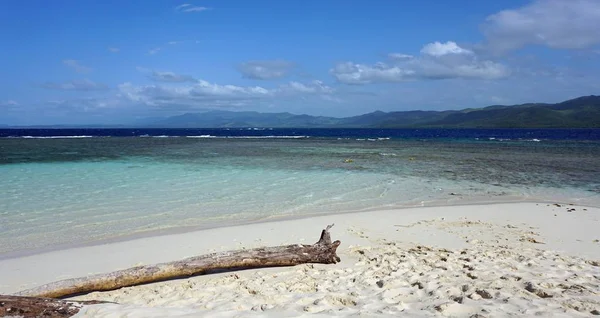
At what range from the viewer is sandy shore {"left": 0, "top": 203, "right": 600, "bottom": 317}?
16.8ft

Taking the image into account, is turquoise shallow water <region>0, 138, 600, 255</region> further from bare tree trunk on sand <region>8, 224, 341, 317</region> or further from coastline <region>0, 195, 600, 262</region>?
bare tree trunk on sand <region>8, 224, 341, 317</region>

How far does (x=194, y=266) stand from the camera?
698 centimetres

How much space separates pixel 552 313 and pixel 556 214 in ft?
28.7

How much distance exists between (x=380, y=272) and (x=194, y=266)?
3.03m

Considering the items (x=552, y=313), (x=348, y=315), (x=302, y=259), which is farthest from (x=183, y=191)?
(x=552, y=313)

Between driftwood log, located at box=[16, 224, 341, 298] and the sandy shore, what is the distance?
0.53ft

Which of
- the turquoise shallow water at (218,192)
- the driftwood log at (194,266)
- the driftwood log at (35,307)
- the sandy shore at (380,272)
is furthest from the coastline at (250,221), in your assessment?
the driftwood log at (35,307)

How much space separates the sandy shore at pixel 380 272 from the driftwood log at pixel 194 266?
16 centimetres

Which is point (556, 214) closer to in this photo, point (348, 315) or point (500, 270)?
point (500, 270)

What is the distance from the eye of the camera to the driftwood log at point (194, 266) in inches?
239

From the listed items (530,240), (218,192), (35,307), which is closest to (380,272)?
(530,240)

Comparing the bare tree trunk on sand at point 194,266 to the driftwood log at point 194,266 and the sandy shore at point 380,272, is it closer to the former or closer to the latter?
the driftwood log at point 194,266

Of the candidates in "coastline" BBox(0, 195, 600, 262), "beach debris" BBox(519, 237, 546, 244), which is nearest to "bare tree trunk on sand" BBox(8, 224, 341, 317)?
"coastline" BBox(0, 195, 600, 262)

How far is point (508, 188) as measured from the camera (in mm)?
17672
